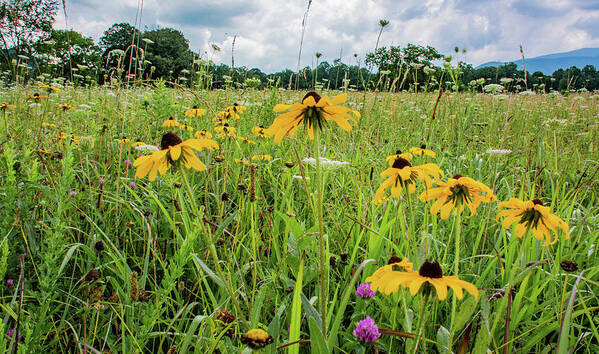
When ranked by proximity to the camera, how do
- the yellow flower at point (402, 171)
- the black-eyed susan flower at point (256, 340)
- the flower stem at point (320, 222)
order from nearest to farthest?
the black-eyed susan flower at point (256, 340), the flower stem at point (320, 222), the yellow flower at point (402, 171)

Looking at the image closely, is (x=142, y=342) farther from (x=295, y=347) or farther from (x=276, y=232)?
(x=276, y=232)

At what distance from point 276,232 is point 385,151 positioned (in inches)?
61.1

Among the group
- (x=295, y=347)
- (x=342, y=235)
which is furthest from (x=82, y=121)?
(x=295, y=347)

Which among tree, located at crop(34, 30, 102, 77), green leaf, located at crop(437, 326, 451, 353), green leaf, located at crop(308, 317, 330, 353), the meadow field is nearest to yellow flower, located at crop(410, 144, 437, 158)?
the meadow field

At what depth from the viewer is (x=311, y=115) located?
2.43ft

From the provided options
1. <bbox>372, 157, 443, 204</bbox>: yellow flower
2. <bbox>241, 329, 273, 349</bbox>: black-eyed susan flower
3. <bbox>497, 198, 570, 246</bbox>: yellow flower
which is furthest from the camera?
<bbox>372, 157, 443, 204</bbox>: yellow flower

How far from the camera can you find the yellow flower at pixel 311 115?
715 mm

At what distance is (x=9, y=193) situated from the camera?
50.2 inches

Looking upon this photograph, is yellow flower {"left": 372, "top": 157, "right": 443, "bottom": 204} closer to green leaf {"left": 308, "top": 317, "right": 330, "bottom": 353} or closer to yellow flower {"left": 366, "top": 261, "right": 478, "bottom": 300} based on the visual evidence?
yellow flower {"left": 366, "top": 261, "right": 478, "bottom": 300}

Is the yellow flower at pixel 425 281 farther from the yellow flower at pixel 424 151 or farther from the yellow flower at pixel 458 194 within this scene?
the yellow flower at pixel 424 151

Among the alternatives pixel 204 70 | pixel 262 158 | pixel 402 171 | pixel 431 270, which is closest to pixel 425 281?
pixel 431 270

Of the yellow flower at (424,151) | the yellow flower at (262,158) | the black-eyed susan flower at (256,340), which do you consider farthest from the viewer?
the yellow flower at (262,158)

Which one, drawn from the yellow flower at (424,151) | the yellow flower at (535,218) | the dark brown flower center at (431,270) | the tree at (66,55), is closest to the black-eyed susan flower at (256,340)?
the dark brown flower center at (431,270)

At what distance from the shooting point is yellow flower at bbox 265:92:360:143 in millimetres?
715
